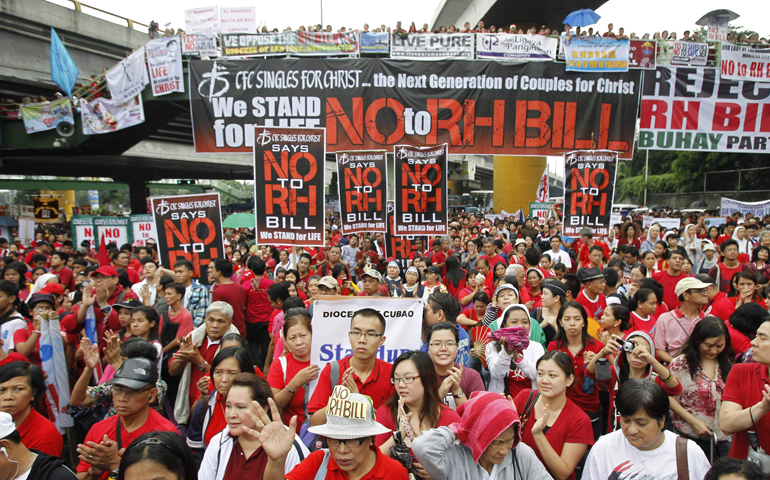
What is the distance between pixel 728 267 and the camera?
6762mm

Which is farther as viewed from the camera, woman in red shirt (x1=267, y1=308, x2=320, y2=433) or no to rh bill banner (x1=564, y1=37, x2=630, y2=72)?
no to rh bill banner (x1=564, y1=37, x2=630, y2=72)

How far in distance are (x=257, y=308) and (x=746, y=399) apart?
5.61 m

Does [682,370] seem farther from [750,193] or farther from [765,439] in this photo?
[750,193]

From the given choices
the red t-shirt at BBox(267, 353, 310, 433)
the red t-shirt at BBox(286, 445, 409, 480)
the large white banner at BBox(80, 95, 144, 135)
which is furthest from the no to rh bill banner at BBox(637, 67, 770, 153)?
the large white banner at BBox(80, 95, 144, 135)

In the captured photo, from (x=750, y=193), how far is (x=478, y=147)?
21092mm

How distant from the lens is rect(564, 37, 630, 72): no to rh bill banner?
14.7m

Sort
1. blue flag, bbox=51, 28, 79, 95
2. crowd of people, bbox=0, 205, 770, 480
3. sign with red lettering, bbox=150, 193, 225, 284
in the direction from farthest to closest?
blue flag, bbox=51, 28, 79, 95 → sign with red lettering, bbox=150, 193, 225, 284 → crowd of people, bbox=0, 205, 770, 480

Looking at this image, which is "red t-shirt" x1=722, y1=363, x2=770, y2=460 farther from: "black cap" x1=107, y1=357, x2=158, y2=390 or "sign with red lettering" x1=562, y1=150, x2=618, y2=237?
"sign with red lettering" x1=562, y1=150, x2=618, y2=237

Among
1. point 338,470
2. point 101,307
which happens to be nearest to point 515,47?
point 101,307

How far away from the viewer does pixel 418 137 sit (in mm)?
15258

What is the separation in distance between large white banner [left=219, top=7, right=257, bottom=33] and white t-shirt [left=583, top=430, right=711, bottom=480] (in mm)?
15802

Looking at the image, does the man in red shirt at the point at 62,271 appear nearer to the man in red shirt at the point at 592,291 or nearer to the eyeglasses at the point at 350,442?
the eyeglasses at the point at 350,442

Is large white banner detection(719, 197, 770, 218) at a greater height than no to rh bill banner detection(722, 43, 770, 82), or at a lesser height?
lesser

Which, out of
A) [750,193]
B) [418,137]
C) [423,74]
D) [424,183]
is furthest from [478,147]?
[750,193]
